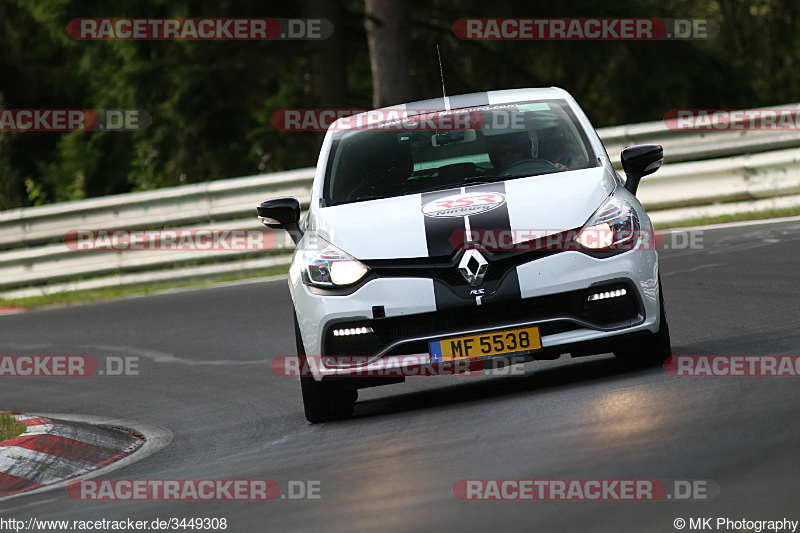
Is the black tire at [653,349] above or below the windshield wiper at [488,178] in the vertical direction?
below

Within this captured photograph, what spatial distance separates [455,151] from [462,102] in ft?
2.13

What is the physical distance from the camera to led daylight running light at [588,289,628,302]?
24.3ft

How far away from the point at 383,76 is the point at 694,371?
13.1 meters

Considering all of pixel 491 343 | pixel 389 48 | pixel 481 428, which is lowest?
pixel 481 428

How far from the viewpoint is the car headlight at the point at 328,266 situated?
7551 mm

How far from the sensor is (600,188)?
775cm

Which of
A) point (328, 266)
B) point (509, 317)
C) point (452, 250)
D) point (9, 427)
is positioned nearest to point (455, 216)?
point (452, 250)

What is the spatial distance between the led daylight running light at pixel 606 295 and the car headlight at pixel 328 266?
115 cm

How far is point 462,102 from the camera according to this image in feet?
29.8

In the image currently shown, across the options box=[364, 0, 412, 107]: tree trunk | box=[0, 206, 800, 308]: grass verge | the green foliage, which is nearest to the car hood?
box=[0, 206, 800, 308]: grass verge

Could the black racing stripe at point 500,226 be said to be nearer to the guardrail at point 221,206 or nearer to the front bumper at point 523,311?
the front bumper at point 523,311

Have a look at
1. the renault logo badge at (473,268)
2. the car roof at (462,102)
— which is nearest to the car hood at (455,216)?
the renault logo badge at (473,268)

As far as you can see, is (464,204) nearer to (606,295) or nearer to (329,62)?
(606,295)

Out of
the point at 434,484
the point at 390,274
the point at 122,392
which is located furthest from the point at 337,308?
the point at 122,392
